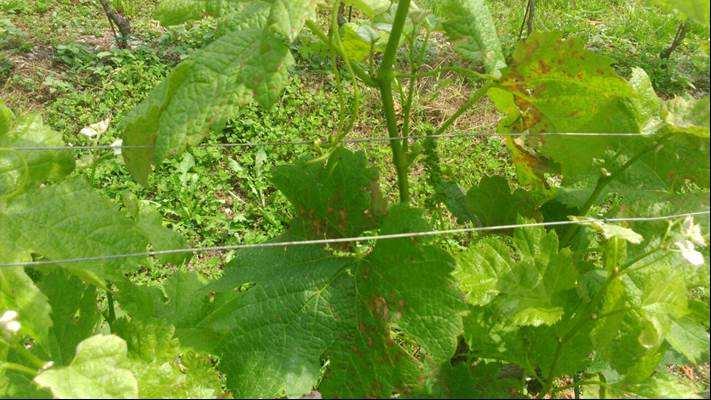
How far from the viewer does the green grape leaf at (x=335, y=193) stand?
1544mm

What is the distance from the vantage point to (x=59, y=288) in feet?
5.10

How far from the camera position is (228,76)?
1.23m

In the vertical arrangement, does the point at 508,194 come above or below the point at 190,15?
below

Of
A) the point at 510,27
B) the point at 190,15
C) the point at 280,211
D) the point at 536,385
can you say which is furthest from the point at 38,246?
the point at 510,27

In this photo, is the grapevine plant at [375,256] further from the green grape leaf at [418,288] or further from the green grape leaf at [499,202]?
the green grape leaf at [499,202]

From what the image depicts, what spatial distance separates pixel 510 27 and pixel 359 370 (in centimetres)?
424

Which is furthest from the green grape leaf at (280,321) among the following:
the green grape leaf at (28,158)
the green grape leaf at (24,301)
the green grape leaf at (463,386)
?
the green grape leaf at (28,158)

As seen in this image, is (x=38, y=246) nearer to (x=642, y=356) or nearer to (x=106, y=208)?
(x=106, y=208)

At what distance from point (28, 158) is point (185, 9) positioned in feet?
1.89

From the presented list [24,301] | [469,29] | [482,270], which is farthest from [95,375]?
[469,29]

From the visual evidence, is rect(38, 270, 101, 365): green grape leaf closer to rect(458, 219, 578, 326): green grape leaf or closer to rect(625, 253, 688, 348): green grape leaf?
rect(458, 219, 578, 326): green grape leaf

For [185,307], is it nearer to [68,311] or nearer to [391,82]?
[68,311]

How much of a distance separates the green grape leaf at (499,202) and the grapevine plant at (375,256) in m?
0.14

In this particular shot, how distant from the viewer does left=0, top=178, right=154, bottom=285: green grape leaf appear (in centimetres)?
139
